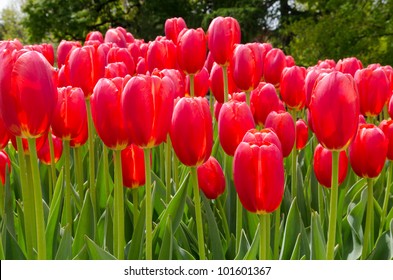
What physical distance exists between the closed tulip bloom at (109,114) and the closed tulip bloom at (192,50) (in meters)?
0.91

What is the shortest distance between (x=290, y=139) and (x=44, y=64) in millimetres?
728

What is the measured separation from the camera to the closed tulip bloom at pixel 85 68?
1.69 meters

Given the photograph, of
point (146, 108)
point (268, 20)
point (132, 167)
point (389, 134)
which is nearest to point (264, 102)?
point (389, 134)

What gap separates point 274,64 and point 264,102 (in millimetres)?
530

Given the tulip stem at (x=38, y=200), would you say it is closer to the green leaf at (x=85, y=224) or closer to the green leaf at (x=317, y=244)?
the green leaf at (x=85, y=224)

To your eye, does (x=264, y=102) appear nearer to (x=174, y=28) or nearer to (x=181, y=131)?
(x=181, y=131)

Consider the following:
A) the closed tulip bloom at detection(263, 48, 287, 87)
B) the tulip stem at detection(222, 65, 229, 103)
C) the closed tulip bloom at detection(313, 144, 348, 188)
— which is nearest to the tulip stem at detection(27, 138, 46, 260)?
the closed tulip bloom at detection(313, 144, 348, 188)

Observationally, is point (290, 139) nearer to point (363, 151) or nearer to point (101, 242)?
point (363, 151)

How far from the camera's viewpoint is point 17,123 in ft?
3.63

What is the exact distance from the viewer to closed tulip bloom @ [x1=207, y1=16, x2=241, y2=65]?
215cm

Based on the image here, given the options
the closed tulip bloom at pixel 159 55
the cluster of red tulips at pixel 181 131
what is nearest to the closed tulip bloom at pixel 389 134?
the cluster of red tulips at pixel 181 131

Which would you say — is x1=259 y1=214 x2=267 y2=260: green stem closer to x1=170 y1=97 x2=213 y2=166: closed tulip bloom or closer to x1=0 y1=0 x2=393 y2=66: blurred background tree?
x1=170 y1=97 x2=213 y2=166: closed tulip bloom

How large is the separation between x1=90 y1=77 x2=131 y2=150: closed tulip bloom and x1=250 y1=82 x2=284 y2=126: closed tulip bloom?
2.25 feet
